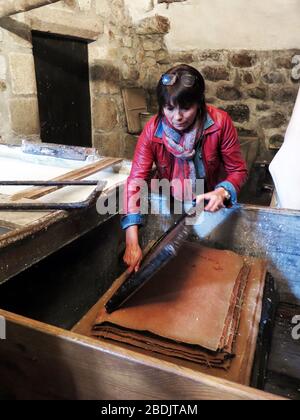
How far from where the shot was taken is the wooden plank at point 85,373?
54 cm

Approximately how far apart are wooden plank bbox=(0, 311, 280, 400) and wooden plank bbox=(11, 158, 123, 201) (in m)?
0.59

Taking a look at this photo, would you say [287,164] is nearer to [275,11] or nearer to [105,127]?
[275,11]

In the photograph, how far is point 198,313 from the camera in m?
1.03

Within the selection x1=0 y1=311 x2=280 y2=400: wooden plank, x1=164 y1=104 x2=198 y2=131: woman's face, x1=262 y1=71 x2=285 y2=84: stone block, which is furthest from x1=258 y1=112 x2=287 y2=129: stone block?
x1=0 y1=311 x2=280 y2=400: wooden plank

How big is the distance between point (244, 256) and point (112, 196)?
0.62 metres

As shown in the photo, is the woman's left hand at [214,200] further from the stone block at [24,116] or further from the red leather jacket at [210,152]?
the stone block at [24,116]

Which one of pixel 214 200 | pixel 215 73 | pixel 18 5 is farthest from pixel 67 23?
pixel 214 200

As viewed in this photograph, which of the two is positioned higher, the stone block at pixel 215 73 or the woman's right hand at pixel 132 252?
the stone block at pixel 215 73

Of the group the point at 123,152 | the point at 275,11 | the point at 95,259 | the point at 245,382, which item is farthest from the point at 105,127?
the point at 245,382

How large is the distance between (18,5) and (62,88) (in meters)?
0.91

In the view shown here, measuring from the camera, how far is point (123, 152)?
3498mm

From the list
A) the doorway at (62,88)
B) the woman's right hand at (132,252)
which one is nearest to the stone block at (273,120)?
the doorway at (62,88)

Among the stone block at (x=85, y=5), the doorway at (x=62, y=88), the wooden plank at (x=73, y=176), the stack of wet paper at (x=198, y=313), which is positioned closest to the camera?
the stack of wet paper at (x=198, y=313)

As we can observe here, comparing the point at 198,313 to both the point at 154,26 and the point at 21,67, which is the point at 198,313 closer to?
the point at 21,67
